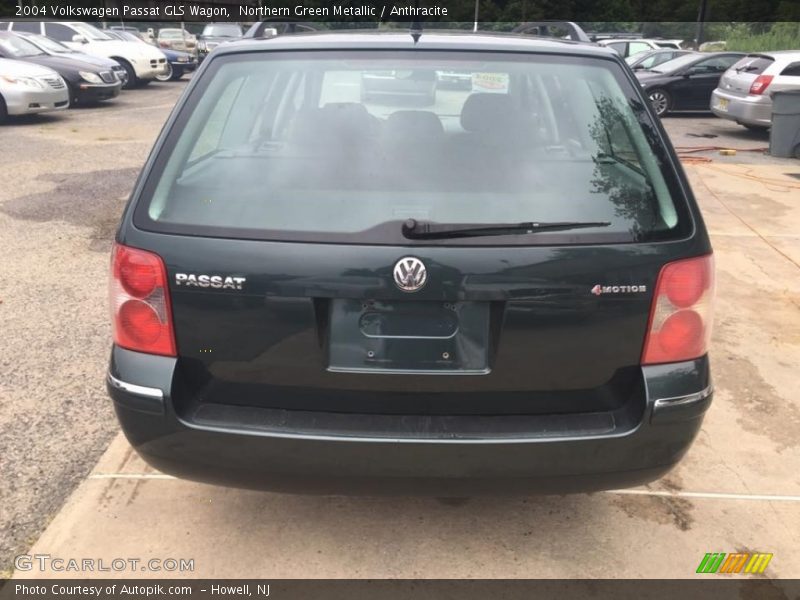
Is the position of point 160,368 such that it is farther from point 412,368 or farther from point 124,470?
point 124,470

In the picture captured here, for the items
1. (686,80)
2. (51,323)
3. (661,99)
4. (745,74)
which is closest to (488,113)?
(51,323)

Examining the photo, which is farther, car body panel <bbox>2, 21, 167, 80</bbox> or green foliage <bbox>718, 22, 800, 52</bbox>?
green foliage <bbox>718, 22, 800, 52</bbox>

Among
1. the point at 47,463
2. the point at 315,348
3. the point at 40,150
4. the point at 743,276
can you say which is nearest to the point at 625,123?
the point at 315,348

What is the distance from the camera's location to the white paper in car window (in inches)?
96.6

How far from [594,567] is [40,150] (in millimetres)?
9941

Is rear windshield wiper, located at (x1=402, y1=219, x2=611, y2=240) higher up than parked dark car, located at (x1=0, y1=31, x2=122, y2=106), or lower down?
higher up

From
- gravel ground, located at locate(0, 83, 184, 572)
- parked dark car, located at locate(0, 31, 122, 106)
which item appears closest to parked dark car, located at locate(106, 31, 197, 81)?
parked dark car, located at locate(0, 31, 122, 106)

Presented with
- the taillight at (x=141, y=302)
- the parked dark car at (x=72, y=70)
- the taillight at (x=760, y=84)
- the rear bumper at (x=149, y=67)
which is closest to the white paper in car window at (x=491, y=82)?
the taillight at (x=141, y=302)

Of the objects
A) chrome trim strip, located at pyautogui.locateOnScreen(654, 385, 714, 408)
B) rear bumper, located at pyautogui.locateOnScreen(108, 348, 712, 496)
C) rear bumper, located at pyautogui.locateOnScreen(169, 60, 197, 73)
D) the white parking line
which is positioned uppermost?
chrome trim strip, located at pyautogui.locateOnScreen(654, 385, 714, 408)

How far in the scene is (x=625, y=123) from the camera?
2455mm

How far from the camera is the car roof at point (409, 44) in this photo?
2455mm

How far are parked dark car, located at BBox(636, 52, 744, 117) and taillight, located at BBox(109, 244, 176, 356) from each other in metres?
15.5

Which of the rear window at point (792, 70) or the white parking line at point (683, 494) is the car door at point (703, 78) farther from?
the white parking line at point (683, 494)

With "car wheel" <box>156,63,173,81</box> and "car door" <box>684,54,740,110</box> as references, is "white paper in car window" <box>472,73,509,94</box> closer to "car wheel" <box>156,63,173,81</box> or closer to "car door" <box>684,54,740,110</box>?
"car door" <box>684,54,740,110</box>
